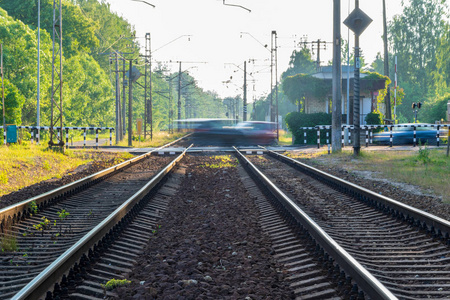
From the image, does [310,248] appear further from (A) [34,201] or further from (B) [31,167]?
(B) [31,167]

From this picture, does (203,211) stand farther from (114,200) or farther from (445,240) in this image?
(445,240)

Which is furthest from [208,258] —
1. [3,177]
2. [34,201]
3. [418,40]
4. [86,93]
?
[418,40]

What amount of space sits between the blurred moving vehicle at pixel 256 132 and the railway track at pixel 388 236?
32598mm

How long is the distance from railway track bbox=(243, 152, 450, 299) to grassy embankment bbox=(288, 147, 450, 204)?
71.0 inches

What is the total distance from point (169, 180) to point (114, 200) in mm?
3799

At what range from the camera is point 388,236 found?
23.5ft

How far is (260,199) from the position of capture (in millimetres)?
10656

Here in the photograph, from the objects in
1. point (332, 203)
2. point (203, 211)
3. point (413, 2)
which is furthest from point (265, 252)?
point (413, 2)

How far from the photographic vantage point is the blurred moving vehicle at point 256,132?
44.6 m

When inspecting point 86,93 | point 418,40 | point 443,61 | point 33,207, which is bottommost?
point 33,207

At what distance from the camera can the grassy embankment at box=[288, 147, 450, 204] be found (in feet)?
40.7

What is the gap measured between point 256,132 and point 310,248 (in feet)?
128

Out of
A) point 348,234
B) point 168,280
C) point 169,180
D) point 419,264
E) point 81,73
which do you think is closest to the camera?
point 168,280

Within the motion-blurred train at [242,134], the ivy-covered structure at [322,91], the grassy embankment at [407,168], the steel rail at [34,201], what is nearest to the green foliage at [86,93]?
the motion-blurred train at [242,134]
